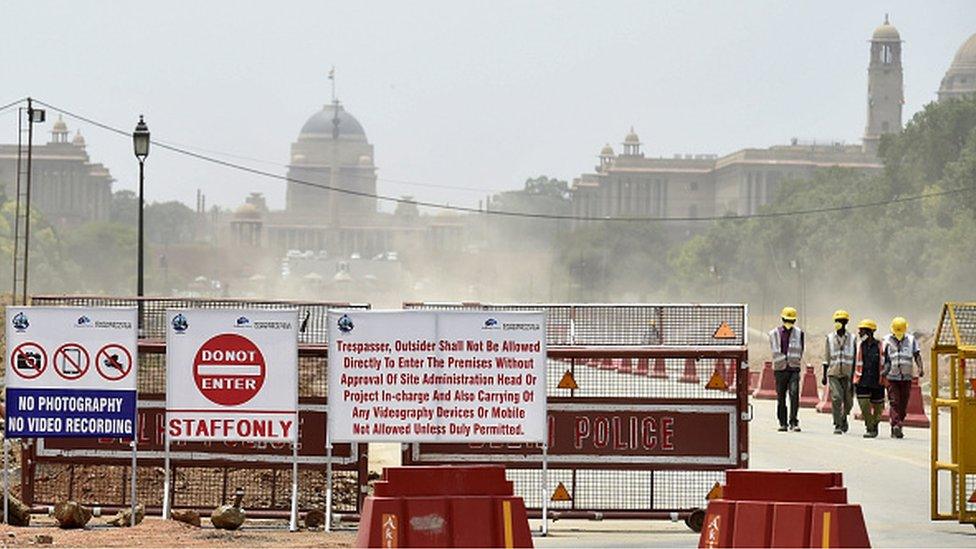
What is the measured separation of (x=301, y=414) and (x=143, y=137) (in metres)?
21.1

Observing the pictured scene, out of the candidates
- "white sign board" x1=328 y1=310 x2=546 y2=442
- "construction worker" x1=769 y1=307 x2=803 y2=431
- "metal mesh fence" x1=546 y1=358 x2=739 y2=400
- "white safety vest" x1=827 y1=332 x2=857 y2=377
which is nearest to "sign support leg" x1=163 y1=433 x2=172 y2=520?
"white sign board" x1=328 y1=310 x2=546 y2=442

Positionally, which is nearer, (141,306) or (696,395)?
(696,395)

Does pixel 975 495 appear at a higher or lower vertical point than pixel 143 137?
lower

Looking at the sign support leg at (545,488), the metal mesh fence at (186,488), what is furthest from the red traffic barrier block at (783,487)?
the metal mesh fence at (186,488)

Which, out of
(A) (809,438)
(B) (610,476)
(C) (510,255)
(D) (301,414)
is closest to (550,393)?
(B) (610,476)

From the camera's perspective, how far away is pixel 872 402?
27.7 metres

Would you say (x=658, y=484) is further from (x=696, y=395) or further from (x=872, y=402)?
(x=872, y=402)

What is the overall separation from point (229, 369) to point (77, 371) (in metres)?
1.13

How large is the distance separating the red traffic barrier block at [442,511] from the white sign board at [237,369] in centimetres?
460

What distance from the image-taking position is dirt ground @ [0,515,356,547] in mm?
14844

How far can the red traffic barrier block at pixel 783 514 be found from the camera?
11312mm

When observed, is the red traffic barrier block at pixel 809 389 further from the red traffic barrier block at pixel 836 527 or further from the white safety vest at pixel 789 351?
the red traffic barrier block at pixel 836 527

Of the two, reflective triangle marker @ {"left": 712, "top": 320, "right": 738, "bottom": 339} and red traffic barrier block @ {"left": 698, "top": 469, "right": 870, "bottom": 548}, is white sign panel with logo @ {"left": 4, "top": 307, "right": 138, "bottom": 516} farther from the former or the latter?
red traffic barrier block @ {"left": 698, "top": 469, "right": 870, "bottom": 548}

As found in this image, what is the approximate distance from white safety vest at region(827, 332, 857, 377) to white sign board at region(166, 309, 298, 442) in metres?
13.0
